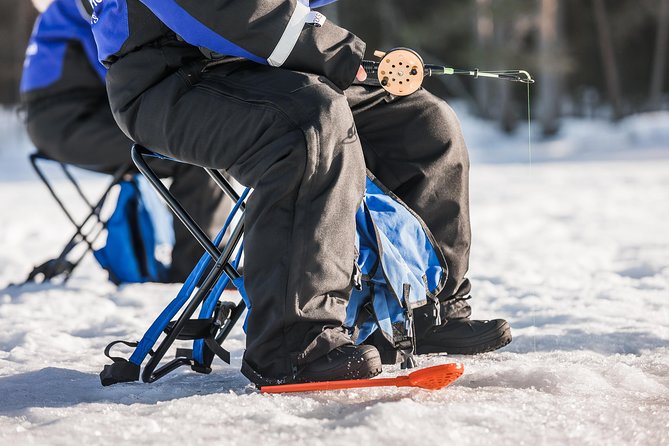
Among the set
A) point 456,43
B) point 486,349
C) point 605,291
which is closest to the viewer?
point 486,349

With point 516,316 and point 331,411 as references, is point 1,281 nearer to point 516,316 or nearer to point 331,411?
point 516,316

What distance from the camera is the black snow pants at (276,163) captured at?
226cm

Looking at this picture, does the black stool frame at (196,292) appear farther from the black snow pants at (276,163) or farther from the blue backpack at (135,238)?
the blue backpack at (135,238)

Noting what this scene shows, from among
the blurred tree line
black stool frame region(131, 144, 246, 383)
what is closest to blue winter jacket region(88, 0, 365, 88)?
black stool frame region(131, 144, 246, 383)

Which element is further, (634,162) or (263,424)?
(634,162)

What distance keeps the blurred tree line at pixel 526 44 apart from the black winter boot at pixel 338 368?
13308 mm

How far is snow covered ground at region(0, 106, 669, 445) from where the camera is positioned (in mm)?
1974

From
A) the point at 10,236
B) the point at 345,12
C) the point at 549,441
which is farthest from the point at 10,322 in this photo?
the point at 345,12

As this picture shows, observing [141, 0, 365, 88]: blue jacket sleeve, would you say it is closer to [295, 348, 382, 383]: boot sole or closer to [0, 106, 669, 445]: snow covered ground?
[295, 348, 382, 383]: boot sole

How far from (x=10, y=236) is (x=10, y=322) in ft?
9.82

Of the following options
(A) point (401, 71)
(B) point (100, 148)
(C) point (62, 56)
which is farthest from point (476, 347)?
(C) point (62, 56)

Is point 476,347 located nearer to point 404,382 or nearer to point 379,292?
point 379,292

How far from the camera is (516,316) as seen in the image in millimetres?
3561

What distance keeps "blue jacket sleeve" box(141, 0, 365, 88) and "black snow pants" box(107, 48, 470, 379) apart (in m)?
0.05
